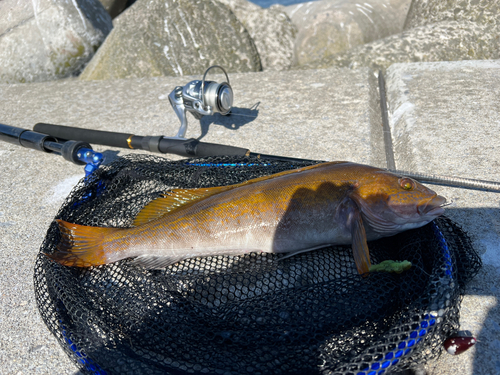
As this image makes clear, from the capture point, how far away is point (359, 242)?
185 centimetres

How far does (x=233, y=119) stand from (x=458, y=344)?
2.98 meters

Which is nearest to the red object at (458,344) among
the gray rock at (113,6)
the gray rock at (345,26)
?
the gray rock at (345,26)

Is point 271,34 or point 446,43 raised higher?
point 271,34

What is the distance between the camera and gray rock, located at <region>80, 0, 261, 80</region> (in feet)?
19.4

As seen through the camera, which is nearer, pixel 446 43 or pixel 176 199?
pixel 176 199

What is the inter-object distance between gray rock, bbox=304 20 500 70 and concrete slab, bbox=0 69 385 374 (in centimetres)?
79

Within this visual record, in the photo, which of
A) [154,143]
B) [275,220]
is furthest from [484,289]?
[154,143]

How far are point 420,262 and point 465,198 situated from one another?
44.8 inches

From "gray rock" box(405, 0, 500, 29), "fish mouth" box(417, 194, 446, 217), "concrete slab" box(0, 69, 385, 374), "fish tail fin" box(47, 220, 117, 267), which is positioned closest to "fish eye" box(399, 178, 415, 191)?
"fish mouth" box(417, 194, 446, 217)

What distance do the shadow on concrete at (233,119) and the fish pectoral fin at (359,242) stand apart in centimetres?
221

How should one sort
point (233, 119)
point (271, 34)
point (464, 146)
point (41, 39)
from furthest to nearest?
point (271, 34) < point (41, 39) < point (233, 119) < point (464, 146)

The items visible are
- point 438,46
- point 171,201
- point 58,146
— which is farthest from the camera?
point 438,46

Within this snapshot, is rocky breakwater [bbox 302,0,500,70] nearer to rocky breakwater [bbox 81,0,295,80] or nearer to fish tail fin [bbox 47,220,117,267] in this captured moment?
rocky breakwater [bbox 81,0,295,80]

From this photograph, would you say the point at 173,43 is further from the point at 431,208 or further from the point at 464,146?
the point at 431,208
